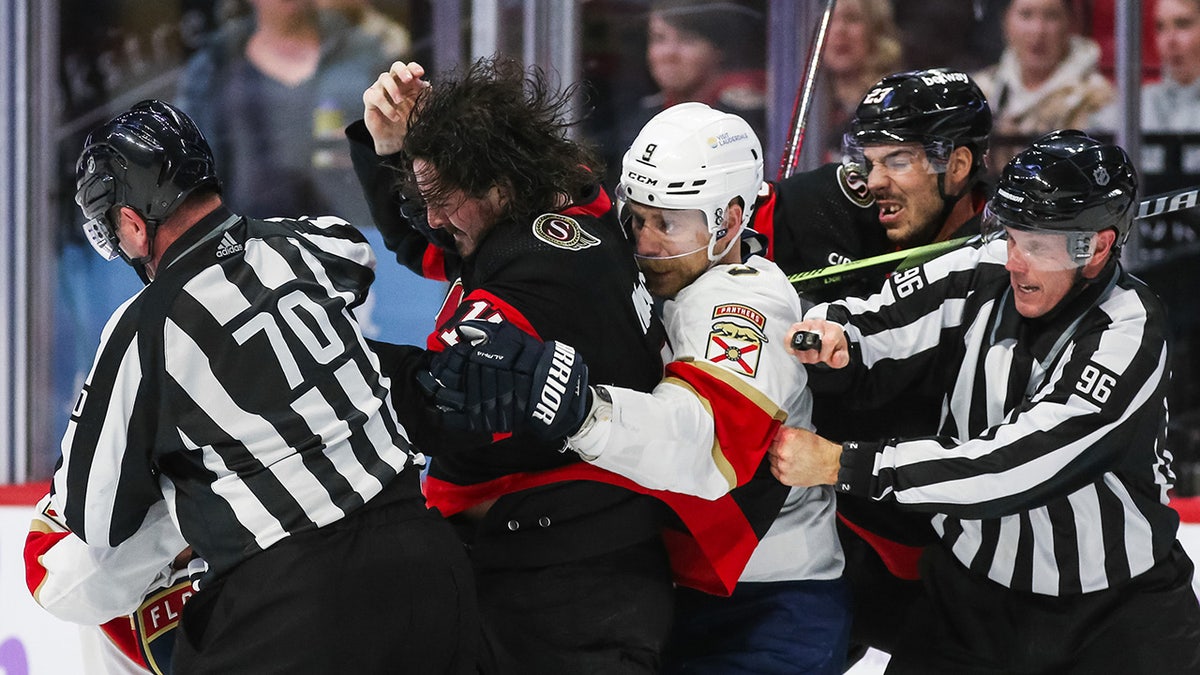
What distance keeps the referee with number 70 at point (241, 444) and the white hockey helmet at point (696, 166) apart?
57 cm

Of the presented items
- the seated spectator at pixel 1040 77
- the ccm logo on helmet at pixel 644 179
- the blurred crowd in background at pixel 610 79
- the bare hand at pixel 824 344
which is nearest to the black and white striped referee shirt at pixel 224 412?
the ccm logo on helmet at pixel 644 179

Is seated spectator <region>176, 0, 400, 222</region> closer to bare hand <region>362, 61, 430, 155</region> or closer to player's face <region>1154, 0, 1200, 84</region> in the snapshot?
player's face <region>1154, 0, 1200, 84</region>

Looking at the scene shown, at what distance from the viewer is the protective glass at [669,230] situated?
89.4 inches

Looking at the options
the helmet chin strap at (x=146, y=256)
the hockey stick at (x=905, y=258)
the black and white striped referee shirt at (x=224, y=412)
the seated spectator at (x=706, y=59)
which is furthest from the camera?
the seated spectator at (x=706, y=59)

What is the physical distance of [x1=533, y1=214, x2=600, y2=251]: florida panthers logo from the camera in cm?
214

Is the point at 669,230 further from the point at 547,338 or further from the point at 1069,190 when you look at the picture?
the point at 1069,190

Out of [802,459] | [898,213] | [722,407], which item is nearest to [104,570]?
[722,407]

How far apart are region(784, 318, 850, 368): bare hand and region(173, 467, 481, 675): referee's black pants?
66 cm

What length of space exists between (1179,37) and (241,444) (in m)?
4.38

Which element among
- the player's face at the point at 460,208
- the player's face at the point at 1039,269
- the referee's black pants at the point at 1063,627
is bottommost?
the referee's black pants at the point at 1063,627

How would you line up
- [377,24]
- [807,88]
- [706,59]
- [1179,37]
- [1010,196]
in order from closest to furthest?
1. [1010,196]
2. [807,88]
3. [1179,37]
4. [706,59]
5. [377,24]

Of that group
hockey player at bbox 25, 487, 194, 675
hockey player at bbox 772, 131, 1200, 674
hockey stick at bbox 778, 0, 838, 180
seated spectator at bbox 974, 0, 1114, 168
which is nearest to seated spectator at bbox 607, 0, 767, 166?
seated spectator at bbox 974, 0, 1114, 168

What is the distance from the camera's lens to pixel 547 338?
6.89ft

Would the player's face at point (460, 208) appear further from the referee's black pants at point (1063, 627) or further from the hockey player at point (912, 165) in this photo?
the referee's black pants at point (1063, 627)
